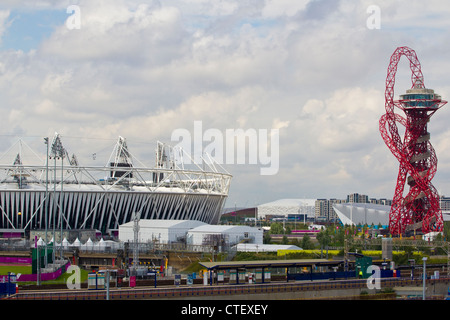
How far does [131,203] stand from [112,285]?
70.4 m

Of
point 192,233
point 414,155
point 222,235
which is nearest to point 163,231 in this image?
point 192,233

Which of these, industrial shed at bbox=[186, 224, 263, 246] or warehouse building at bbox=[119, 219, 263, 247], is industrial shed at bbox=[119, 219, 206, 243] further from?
industrial shed at bbox=[186, 224, 263, 246]

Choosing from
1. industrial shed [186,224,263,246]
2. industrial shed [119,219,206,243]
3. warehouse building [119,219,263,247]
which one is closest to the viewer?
industrial shed [186,224,263,246]

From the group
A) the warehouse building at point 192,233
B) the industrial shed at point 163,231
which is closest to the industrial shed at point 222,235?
the warehouse building at point 192,233

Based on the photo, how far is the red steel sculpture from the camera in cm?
12319

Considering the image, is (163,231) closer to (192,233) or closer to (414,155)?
(192,233)

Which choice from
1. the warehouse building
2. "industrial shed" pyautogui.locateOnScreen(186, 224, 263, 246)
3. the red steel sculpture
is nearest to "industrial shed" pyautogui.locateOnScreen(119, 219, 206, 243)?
the warehouse building

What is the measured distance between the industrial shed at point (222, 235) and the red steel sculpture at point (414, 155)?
27055 mm

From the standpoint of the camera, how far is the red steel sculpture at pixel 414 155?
123188 mm

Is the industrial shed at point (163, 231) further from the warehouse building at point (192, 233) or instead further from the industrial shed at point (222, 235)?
the industrial shed at point (222, 235)

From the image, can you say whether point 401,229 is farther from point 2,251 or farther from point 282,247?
point 2,251

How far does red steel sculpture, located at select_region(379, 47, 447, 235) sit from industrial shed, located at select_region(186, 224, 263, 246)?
27.1 m

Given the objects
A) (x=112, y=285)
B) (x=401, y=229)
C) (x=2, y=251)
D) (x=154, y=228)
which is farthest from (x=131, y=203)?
(x=112, y=285)
